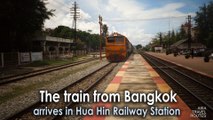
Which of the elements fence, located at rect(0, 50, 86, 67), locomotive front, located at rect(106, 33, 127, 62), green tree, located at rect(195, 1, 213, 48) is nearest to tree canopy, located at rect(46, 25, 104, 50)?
green tree, located at rect(195, 1, 213, 48)

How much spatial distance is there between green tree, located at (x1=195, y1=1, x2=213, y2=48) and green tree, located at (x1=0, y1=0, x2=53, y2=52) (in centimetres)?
5978

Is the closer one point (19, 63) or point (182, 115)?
point (182, 115)

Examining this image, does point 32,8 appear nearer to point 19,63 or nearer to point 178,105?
point 19,63

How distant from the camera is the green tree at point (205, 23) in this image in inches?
3464

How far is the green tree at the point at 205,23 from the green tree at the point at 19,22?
59783 mm

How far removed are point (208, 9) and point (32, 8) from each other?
248 ft

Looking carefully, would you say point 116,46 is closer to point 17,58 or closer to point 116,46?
point 116,46

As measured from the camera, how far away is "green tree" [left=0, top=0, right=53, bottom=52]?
99.2 ft

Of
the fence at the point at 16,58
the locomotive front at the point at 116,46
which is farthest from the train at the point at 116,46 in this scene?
the fence at the point at 16,58

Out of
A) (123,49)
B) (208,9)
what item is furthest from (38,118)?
(208,9)

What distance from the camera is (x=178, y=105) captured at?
28.9 feet

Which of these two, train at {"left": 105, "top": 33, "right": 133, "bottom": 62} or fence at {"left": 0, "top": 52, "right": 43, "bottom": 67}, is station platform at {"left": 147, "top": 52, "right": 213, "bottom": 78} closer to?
train at {"left": 105, "top": 33, "right": 133, "bottom": 62}

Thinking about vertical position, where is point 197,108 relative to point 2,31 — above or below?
below

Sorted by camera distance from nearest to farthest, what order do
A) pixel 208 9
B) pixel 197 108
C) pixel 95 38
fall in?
pixel 197 108
pixel 208 9
pixel 95 38
